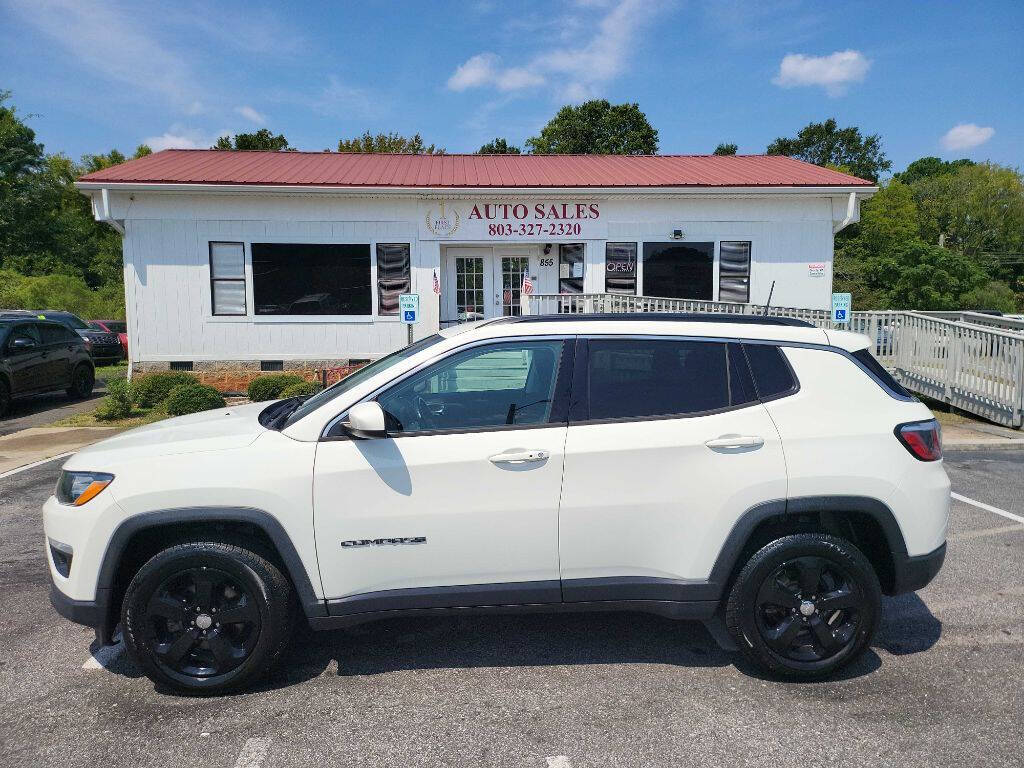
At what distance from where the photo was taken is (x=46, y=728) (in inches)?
123

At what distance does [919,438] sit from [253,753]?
332cm

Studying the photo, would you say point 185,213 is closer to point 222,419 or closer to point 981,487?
point 222,419

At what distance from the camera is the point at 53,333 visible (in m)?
13.5

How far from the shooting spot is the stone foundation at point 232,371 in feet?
45.2

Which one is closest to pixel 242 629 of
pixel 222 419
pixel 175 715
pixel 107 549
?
pixel 175 715

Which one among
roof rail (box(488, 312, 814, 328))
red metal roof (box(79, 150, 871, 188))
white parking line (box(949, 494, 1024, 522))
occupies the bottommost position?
white parking line (box(949, 494, 1024, 522))

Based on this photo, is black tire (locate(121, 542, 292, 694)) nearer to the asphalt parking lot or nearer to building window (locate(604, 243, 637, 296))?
the asphalt parking lot

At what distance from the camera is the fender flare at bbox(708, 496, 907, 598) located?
3.38 m

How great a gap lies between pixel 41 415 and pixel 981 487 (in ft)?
45.3

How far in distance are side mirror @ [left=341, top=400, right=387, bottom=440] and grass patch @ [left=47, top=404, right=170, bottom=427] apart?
29.0 ft

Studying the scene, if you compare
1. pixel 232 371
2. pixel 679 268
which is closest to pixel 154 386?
pixel 232 371

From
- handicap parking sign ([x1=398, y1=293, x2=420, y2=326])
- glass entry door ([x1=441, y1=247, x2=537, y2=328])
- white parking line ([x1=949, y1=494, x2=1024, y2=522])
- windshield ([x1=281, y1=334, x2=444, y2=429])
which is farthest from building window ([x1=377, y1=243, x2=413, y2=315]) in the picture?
windshield ([x1=281, y1=334, x2=444, y2=429])

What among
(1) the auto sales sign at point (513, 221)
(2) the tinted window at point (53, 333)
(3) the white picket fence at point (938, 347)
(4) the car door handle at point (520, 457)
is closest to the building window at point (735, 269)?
(3) the white picket fence at point (938, 347)

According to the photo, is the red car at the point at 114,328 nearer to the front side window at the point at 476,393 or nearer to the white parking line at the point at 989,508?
the front side window at the point at 476,393
